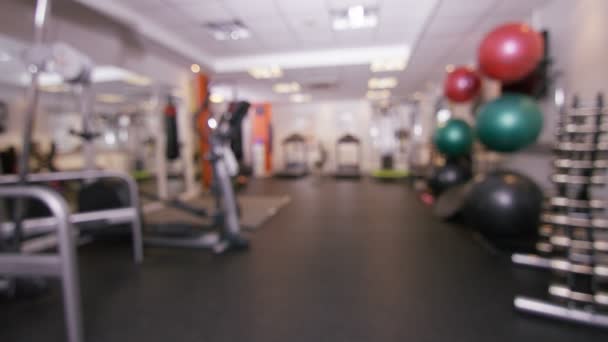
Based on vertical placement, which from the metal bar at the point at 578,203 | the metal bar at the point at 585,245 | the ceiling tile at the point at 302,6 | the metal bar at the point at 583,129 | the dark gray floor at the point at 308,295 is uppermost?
the ceiling tile at the point at 302,6

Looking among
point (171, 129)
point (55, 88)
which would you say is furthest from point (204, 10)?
point (55, 88)

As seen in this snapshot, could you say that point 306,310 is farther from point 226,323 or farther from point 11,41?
point 11,41

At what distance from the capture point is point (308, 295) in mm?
1694

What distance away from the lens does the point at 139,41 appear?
3.53 m

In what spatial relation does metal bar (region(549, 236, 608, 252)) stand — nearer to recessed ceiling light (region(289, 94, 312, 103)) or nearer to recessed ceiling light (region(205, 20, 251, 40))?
recessed ceiling light (region(205, 20, 251, 40))

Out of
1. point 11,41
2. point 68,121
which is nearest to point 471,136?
point 11,41

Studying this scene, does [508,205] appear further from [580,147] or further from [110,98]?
[110,98]

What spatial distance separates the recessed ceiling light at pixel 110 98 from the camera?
596 centimetres

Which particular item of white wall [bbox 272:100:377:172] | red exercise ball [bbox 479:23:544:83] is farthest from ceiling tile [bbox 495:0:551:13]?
white wall [bbox 272:100:377:172]

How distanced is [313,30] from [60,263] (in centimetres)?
358

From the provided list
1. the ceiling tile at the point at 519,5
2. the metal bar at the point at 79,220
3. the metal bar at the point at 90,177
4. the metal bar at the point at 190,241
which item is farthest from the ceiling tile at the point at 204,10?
the ceiling tile at the point at 519,5

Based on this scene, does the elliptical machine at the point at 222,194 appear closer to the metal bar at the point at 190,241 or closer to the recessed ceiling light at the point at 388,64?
the metal bar at the point at 190,241

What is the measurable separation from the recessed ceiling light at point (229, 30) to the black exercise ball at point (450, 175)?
10.1ft

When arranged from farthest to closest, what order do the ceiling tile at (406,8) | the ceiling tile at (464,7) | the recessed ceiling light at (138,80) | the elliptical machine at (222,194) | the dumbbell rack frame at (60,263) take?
the recessed ceiling light at (138,80) < the ceiling tile at (406,8) < the ceiling tile at (464,7) < the elliptical machine at (222,194) < the dumbbell rack frame at (60,263)
